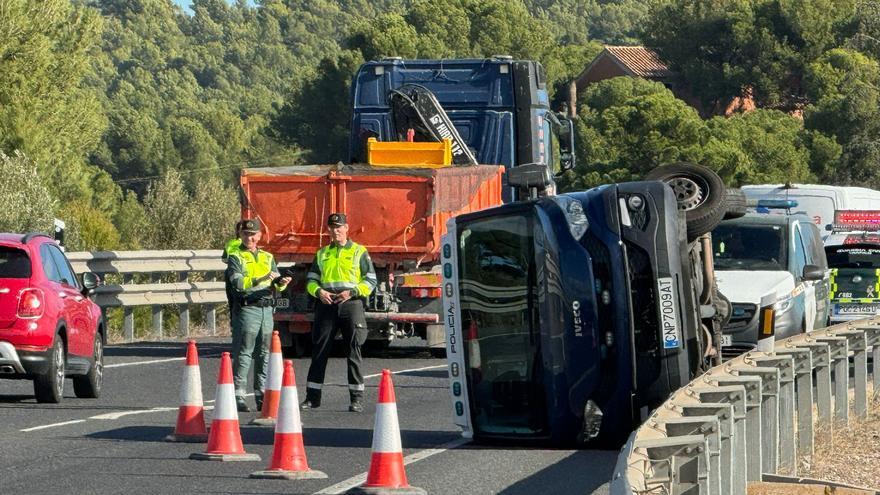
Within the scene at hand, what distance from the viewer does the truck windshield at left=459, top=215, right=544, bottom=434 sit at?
12336mm

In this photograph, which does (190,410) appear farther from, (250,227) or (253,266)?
(250,227)

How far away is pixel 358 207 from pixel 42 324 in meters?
6.62

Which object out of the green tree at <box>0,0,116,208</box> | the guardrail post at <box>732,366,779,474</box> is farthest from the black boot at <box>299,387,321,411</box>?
the green tree at <box>0,0,116,208</box>

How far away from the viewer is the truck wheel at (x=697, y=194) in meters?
13.3

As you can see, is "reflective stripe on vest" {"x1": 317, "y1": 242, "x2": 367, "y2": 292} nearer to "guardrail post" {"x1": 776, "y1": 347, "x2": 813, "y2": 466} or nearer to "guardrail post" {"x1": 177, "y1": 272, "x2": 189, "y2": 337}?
"guardrail post" {"x1": 776, "y1": 347, "x2": 813, "y2": 466}

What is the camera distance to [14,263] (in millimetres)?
15641

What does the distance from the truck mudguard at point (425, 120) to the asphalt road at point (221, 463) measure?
681 centimetres

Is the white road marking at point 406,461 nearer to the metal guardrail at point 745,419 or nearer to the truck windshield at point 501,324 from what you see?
the truck windshield at point 501,324

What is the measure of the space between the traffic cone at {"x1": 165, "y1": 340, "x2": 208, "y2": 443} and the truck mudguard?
11.3m

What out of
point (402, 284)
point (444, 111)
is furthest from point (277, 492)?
point (444, 111)

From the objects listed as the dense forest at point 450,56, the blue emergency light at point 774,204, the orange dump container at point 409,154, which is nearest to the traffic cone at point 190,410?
the orange dump container at point 409,154

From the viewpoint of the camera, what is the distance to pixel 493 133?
971 inches

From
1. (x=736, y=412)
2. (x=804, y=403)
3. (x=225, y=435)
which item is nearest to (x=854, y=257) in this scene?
(x=804, y=403)

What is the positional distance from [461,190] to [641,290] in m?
9.92
